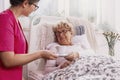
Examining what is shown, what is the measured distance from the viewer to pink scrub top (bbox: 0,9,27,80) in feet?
4.62

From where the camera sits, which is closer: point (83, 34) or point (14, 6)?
point (14, 6)

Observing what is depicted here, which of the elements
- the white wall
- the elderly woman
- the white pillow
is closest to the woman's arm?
the elderly woman

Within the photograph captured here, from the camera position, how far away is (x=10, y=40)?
55.8 inches

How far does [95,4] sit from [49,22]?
83 centimetres

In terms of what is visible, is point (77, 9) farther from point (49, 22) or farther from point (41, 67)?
point (41, 67)

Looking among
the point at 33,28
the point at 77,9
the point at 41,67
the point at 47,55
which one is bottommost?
the point at 41,67

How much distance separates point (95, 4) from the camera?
3.25 metres

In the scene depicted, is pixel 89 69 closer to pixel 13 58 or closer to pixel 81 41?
pixel 81 41

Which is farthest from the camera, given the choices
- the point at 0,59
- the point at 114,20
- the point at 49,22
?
the point at 114,20

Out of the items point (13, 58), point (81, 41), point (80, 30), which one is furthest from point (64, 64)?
point (13, 58)

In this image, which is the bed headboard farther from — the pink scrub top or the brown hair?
the pink scrub top

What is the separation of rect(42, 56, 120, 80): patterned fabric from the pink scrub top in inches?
19.1

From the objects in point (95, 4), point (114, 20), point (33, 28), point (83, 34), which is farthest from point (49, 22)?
point (114, 20)

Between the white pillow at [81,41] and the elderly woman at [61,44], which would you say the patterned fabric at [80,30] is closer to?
the white pillow at [81,41]
